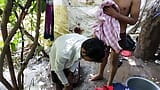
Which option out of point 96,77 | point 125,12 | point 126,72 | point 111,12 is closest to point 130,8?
point 125,12

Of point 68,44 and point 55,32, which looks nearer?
point 68,44

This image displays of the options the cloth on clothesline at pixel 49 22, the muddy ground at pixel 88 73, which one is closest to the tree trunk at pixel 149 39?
the muddy ground at pixel 88 73

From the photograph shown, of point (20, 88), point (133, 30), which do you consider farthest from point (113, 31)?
point (133, 30)

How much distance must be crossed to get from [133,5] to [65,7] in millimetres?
1339

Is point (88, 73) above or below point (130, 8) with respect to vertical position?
below

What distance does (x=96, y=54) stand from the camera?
192 cm

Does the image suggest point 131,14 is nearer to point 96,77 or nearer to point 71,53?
point 71,53

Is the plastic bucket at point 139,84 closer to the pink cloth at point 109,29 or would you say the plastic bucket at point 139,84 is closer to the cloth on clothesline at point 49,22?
the pink cloth at point 109,29

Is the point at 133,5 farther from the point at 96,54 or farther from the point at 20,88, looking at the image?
the point at 20,88

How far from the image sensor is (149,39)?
3.28 meters

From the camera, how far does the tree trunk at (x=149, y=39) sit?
10.4ft

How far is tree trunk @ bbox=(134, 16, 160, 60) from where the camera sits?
318cm

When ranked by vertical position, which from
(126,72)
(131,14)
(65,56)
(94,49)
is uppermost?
(131,14)

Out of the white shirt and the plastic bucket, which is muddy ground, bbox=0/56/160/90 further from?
the plastic bucket
